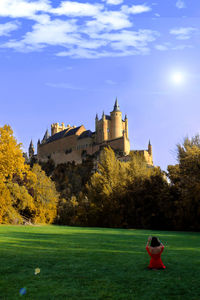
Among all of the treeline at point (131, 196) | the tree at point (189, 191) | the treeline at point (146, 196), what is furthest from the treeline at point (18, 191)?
the tree at point (189, 191)

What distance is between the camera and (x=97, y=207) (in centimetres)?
4006

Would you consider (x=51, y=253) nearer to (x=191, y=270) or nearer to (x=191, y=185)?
(x=191, y=270)

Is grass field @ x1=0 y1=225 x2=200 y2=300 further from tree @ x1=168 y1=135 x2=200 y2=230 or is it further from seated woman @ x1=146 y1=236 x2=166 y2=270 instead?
tree @ x1=168 y1=135 x2=200 y2=230

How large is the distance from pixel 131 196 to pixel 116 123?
54564 millimetres

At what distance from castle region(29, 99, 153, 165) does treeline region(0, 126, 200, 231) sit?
35222 mm

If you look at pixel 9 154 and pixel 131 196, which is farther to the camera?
pixel 131 196

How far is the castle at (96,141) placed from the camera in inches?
3241

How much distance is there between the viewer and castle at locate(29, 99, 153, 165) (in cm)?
8231

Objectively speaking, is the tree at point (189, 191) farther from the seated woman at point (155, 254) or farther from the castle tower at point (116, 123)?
the castle tower at point (116, 123)

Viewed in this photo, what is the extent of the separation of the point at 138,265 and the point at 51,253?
3115mm

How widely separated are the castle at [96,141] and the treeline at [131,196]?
1387 inches

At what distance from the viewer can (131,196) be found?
37.4 m

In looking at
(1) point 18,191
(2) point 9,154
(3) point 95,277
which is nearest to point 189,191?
(2) point 9,154

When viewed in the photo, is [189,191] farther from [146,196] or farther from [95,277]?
[95,277]
